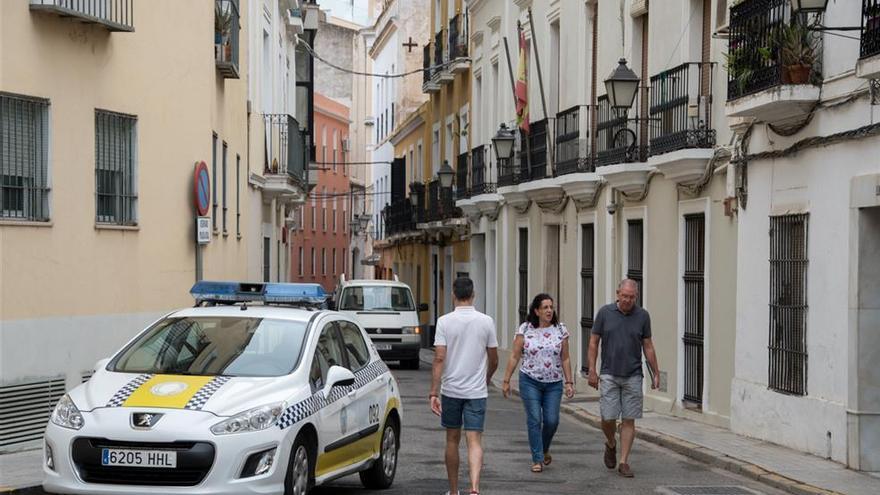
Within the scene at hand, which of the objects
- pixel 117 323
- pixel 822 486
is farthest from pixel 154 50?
pixel 822 486

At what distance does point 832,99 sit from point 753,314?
329cm

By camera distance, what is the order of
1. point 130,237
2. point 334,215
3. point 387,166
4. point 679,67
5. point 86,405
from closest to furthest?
1. point 86,405
2. point 130,237
3. point 679,67
4. point 387,166
5. point 334,215

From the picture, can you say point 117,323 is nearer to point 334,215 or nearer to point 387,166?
point 387,166

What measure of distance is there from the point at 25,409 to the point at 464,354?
5.30m

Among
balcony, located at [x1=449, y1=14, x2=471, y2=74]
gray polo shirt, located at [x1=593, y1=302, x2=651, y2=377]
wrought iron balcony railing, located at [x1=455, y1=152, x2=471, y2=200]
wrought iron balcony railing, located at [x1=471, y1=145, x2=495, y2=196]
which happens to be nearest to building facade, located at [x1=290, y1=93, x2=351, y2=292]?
balcony, located at [x1=449, y1=14, x2=471, y2=74]

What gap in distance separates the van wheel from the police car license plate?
2.67m

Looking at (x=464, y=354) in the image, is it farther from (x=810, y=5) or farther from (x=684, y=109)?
(x=684, y=109)

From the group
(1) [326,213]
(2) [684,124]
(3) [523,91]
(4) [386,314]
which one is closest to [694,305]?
(2) [684,124]

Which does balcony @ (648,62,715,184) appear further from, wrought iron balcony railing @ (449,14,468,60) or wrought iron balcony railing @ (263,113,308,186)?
wrought iron balcony railing @ (449,14,468,60)

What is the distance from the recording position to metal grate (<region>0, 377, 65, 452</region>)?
13508 millimetres

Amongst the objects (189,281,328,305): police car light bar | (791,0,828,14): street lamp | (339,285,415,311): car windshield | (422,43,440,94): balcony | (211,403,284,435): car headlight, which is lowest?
(339,285,415,311): car windshield

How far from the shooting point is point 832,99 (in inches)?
551

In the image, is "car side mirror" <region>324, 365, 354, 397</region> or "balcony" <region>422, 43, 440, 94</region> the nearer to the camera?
"car side mirror" <region>324, 365, 354, 397</region>

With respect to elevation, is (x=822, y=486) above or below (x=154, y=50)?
below
